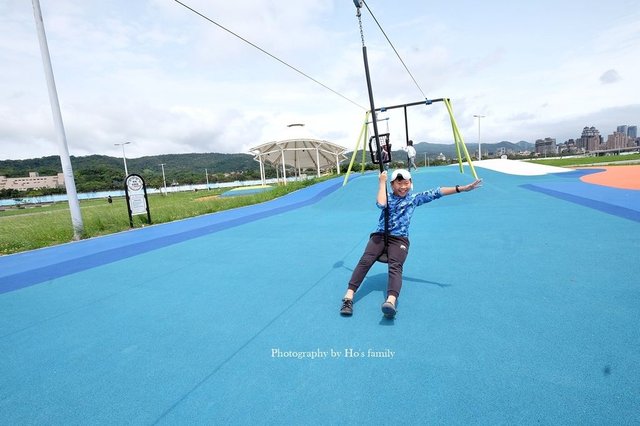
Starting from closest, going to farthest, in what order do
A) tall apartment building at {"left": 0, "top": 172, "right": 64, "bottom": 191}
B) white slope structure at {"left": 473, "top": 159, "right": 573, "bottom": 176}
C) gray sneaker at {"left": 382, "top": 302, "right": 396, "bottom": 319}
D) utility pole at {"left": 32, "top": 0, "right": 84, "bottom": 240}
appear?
1. gray sneaker at {"left": 382, "top": 302, "right": 396, "bottom": 319}
2. utility pole at {"left": 32, "top": 0, "right": 84, "bottom": 240}
3. white slope structure at {"left": 473, "top": 159, "right": 573, "bottom": 176}
4. tall apartment building at {"left": 0, "top": 172, "right": 64, "bottom": 191}

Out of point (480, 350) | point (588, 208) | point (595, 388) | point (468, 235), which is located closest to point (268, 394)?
point (480, 350)

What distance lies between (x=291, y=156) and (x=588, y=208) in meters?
34.3

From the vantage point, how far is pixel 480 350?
254 cm

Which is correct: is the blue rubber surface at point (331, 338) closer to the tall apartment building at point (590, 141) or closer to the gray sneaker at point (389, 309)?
the gray sneaker at point (389, 309)

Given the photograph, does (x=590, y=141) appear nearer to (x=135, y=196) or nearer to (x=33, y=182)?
(x=135, y=196)

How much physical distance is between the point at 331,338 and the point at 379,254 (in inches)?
43.2

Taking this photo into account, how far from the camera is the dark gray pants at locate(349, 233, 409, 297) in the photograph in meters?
3.29

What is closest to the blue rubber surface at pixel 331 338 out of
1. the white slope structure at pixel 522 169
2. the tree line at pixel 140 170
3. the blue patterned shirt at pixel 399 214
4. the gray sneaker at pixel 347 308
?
the gray sneaker at pixel 347 308

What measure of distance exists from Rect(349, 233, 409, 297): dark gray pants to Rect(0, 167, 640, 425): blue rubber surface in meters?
0.38

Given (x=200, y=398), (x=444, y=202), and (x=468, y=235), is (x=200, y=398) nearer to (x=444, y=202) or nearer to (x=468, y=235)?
(x=468, y=235)

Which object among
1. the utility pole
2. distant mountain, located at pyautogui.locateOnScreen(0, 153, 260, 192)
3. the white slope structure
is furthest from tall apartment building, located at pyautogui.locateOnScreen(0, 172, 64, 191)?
the white slope structure

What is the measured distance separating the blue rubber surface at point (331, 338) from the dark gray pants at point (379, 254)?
38cm

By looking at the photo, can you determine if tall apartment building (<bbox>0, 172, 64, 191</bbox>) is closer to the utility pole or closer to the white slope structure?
the utility pole

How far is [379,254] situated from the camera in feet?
11.5
